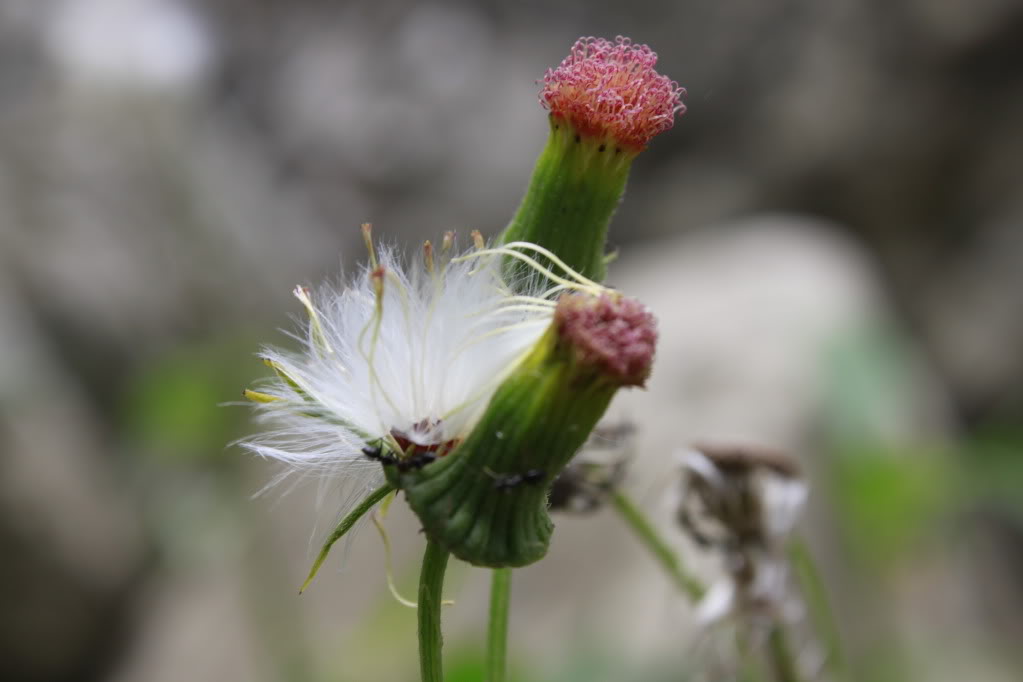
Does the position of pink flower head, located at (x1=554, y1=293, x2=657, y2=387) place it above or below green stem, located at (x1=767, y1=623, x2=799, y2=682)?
above

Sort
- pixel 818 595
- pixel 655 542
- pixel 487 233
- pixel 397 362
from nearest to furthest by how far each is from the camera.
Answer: pixel 397 362
pixel 655 542
pixel 818 595
pixel 487 233

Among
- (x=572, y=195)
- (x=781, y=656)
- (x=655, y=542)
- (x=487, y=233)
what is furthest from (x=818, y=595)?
(x=487, y=233)

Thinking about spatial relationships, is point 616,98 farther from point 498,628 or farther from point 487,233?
point 487,233

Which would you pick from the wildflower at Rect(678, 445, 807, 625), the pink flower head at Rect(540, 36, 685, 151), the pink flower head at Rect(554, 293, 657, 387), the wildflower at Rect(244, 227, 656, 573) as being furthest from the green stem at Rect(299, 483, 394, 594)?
the wildflower at Rect(678, 445, 807, 625)

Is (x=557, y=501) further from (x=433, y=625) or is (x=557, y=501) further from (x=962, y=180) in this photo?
(x=962, y=180)

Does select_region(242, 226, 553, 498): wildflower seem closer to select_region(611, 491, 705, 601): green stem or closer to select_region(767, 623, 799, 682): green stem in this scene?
select_region(611, 491, 705, 601): green stem

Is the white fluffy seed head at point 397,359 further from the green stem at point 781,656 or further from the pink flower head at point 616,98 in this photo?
the green stem at point 781,656
